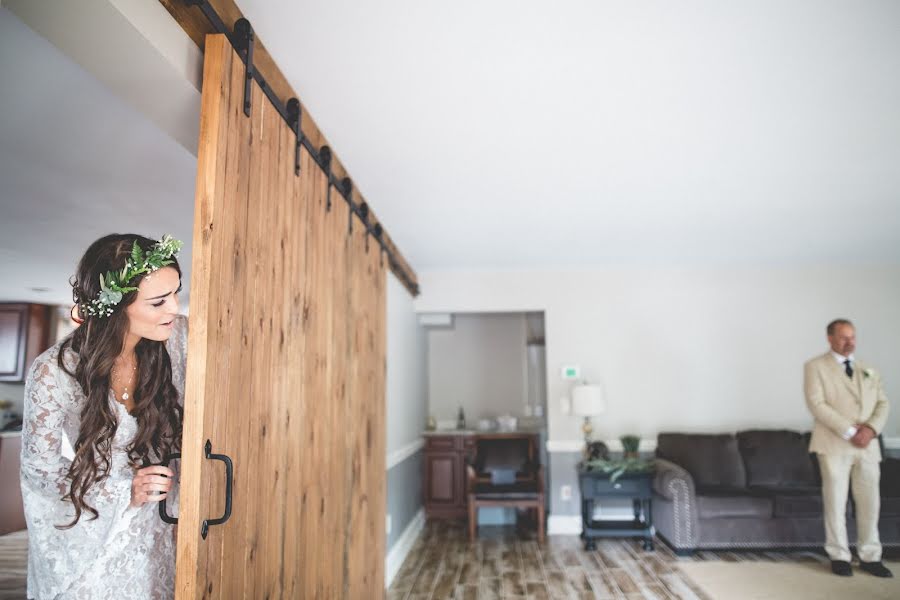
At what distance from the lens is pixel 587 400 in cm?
542

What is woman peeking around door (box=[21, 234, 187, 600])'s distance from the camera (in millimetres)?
1516

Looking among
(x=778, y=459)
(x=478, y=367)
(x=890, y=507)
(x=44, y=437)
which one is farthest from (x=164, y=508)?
(x=478, y=367)

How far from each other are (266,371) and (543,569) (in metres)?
3.35

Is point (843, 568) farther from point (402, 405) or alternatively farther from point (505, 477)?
point (402, 405)

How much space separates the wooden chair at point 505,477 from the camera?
Result: 5.29 metres

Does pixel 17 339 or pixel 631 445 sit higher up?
pixel 17 339

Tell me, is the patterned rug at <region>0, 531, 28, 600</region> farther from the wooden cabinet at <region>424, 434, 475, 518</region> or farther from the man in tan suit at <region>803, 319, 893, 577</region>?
the man in tan suit at <region>803, 319, 893, 577</region>

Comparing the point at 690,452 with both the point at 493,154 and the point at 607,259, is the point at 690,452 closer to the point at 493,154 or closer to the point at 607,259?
the point at 607,259

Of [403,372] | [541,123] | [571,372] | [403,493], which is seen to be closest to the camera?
[541,123]

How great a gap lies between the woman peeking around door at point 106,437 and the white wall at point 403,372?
2659 mm

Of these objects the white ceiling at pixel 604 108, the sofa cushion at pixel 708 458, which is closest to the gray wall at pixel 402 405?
the white ceiling at pixel 604 108

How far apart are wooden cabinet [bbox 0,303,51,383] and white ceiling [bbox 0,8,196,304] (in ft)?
8.36

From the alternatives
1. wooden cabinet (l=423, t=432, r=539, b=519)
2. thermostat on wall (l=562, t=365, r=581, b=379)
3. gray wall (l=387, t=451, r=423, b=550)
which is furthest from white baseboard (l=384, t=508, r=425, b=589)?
thermostat on wall (l=562, t=365, r=581, b=379)

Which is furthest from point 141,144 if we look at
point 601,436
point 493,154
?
point 601,436
